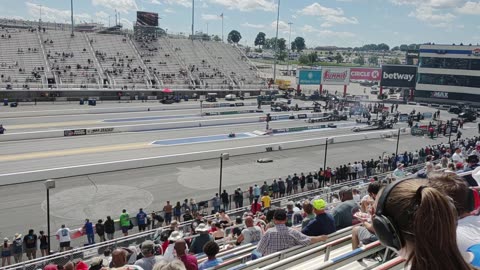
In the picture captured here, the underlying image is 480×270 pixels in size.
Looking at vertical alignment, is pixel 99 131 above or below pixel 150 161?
above

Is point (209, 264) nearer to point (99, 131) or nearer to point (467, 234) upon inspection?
point (467, 234)

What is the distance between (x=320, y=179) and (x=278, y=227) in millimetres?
16616

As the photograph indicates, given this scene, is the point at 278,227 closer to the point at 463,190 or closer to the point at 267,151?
the point at 463,190

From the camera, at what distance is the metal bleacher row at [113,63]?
55184mm

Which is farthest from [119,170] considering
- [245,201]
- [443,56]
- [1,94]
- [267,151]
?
[443,56]

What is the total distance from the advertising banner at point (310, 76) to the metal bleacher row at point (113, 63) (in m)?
8.41

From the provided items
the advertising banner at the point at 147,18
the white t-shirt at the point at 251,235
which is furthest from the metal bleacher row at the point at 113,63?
the white t-shirt at the point at 251,235

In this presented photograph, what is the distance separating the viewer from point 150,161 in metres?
25.6

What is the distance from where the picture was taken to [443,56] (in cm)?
6400

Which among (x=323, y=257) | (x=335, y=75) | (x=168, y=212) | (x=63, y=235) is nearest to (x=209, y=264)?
(x=323, y=257)

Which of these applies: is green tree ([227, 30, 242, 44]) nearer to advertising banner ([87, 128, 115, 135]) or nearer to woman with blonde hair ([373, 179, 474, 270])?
advertising banner ([87, 128, 115, 135])

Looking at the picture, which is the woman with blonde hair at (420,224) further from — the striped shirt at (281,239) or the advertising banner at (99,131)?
the advertising banner at (99,131)

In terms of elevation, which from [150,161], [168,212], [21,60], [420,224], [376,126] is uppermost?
[21,60]

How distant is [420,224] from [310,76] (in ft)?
209
